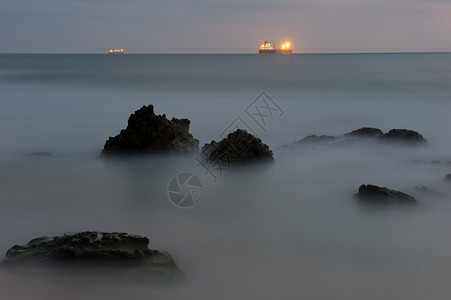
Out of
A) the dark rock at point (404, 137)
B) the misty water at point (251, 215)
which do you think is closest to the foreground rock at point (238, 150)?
the misty water at point (251, 215)

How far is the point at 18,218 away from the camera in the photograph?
6.08m

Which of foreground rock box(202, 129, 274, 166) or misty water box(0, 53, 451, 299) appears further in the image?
foreground rock box(202, 129, 274, 166)

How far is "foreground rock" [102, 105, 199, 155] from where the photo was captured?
8570 mm

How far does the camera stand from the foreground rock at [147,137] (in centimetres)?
857

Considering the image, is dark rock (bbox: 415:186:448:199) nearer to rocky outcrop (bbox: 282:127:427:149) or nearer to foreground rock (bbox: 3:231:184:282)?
rocky outcrop (bbox: 282:127:427:149)

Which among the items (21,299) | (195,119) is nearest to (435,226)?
(21,299)

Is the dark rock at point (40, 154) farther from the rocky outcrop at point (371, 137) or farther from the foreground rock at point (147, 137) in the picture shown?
the rocky outcrop at point (371, 137)

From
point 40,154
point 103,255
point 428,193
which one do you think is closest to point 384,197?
point 428,193

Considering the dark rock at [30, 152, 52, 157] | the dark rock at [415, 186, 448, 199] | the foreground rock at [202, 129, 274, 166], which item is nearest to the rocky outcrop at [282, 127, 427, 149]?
the foreground rock at [202, 129, 274, 166]

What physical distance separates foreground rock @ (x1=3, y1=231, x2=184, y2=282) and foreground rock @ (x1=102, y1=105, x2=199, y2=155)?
414 centimetres

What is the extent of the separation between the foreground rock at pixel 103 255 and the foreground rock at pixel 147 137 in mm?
4141

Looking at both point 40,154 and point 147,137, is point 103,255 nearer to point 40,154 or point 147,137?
point 147,137

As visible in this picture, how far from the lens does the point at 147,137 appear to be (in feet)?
28.7

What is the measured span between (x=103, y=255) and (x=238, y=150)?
4105 millimetres
